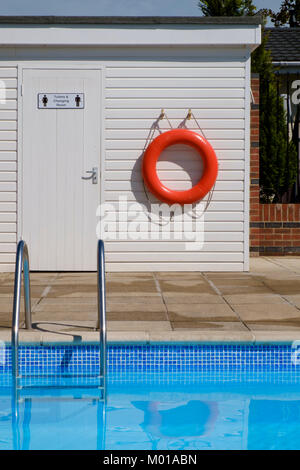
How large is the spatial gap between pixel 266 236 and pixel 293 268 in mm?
1303

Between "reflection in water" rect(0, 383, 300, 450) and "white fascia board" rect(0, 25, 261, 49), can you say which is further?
"white fascia board" rect(0, 25, 261, 49)

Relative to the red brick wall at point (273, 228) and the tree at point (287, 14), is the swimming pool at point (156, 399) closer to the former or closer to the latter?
the red brick wall at point (273, 228)

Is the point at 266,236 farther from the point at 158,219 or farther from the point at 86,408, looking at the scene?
the point at 86,408

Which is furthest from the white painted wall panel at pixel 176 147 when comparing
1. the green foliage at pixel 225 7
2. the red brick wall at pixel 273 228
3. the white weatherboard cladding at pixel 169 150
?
the green foliage at pixel 225 7

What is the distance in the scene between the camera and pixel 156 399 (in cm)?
344

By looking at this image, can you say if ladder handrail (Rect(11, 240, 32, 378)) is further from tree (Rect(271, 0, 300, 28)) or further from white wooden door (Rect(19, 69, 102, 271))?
tree (Rect(271, 0, 300, 28))

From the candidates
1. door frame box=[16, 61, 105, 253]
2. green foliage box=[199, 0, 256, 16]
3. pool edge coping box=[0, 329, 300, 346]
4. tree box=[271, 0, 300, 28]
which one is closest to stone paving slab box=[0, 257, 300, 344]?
pool edge coping box=[0, 329, 300, 346]

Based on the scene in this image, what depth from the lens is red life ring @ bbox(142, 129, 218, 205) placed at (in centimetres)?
654

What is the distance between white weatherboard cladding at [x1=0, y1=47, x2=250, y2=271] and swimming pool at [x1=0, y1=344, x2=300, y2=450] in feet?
10.2

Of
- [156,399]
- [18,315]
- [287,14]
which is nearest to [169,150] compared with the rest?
[156,399]

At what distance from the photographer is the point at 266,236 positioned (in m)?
8.09

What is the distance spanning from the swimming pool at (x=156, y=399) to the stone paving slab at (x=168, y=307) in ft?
0.25

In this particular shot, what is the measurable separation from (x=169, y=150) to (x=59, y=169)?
45.4 inches
